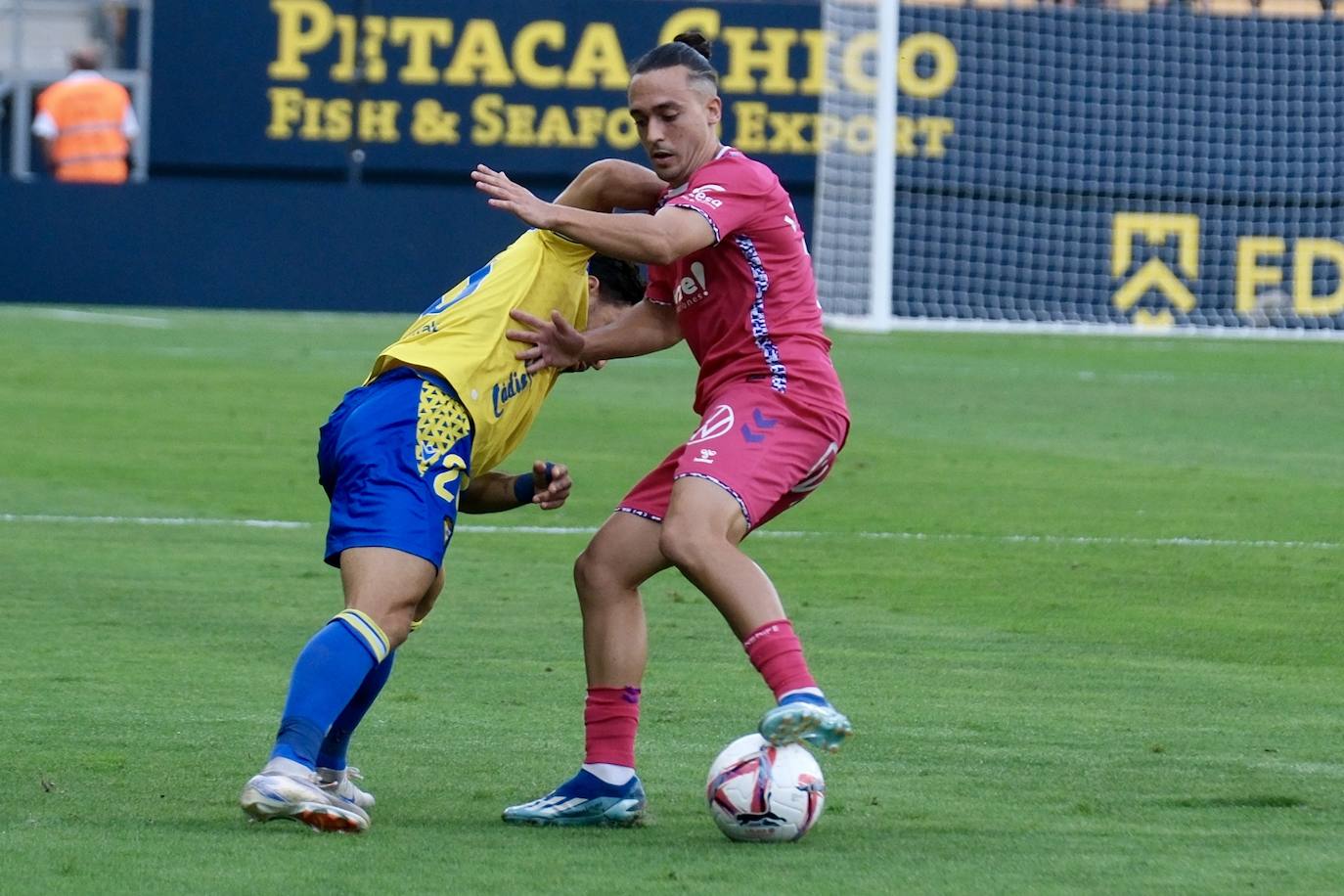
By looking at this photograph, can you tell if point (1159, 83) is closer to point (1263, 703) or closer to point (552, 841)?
point (1263, 703)

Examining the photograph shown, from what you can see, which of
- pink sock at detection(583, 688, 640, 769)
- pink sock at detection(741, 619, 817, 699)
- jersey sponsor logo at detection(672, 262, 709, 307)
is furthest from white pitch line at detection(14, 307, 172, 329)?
pink sock at detection(741, 619, 817, 699)

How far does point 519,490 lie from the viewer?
5.38 meters

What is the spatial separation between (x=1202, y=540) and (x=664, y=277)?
5.00 metres

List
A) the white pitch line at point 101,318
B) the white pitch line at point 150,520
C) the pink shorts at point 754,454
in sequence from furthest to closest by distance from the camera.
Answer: the white pitch line at point 101,318 → the white pitch line at point 150,520 → the pink shorts at point 754,454

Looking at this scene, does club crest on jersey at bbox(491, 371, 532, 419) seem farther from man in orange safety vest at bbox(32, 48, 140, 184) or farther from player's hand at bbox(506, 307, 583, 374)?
man in orange safety vest at bbox(32, 48, 140, 184)

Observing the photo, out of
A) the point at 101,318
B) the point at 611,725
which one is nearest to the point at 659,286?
the point at 611,725

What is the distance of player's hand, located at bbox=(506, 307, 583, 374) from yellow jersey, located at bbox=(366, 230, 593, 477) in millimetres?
21

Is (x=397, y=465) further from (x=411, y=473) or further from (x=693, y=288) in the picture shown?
(x=693, y=288)

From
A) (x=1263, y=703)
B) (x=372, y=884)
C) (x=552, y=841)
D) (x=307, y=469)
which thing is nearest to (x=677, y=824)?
(x=552, y=841)

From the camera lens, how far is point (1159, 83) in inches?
978

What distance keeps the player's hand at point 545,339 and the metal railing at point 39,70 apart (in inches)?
825

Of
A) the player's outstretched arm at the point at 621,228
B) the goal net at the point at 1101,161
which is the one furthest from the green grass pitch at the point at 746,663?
the goal net at the point at 1101,161

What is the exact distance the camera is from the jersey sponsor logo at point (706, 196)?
16.9 feet

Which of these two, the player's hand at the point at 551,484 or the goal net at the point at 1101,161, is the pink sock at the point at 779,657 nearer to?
the player's hand at the point at 551,484
